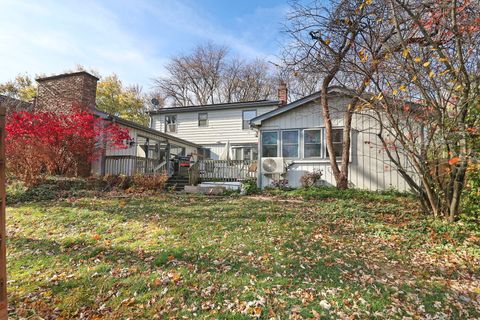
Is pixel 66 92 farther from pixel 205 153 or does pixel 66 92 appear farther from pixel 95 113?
pixel 205 153

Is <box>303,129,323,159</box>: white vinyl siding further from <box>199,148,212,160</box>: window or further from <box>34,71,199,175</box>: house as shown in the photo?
<box>199,148,212,160</box>: window

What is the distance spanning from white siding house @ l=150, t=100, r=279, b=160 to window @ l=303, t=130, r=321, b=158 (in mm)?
5220

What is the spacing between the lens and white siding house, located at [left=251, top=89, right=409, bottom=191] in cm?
1042

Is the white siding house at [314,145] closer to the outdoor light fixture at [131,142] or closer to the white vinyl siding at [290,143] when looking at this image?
the white vinyl siding at [290,143]

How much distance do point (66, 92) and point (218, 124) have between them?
867 cm

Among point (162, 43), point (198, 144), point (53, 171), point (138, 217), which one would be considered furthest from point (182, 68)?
point (138, 217)

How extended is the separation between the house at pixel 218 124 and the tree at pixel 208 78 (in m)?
10.5

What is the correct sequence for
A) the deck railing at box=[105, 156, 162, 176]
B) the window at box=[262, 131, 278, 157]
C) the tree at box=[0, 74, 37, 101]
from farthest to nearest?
the tree at box=[0, 74, 37, 101], the window at box=[262, 131, 278, 157], the deck railing at box=[105, 156, 162, 176]

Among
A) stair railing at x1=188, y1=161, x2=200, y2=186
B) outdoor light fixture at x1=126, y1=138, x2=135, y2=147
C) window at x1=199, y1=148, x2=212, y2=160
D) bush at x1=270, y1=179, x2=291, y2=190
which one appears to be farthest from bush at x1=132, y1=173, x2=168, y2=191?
window at x1=199, y1=148, x2=212, y2=160

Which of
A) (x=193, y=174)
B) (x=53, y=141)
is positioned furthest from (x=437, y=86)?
(x=53, y=141)

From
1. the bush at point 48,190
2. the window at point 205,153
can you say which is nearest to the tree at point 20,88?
the window at point 205,153

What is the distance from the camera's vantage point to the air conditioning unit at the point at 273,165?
11.3 m

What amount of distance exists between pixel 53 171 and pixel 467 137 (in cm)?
1303

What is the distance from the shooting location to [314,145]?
11.3 meters
